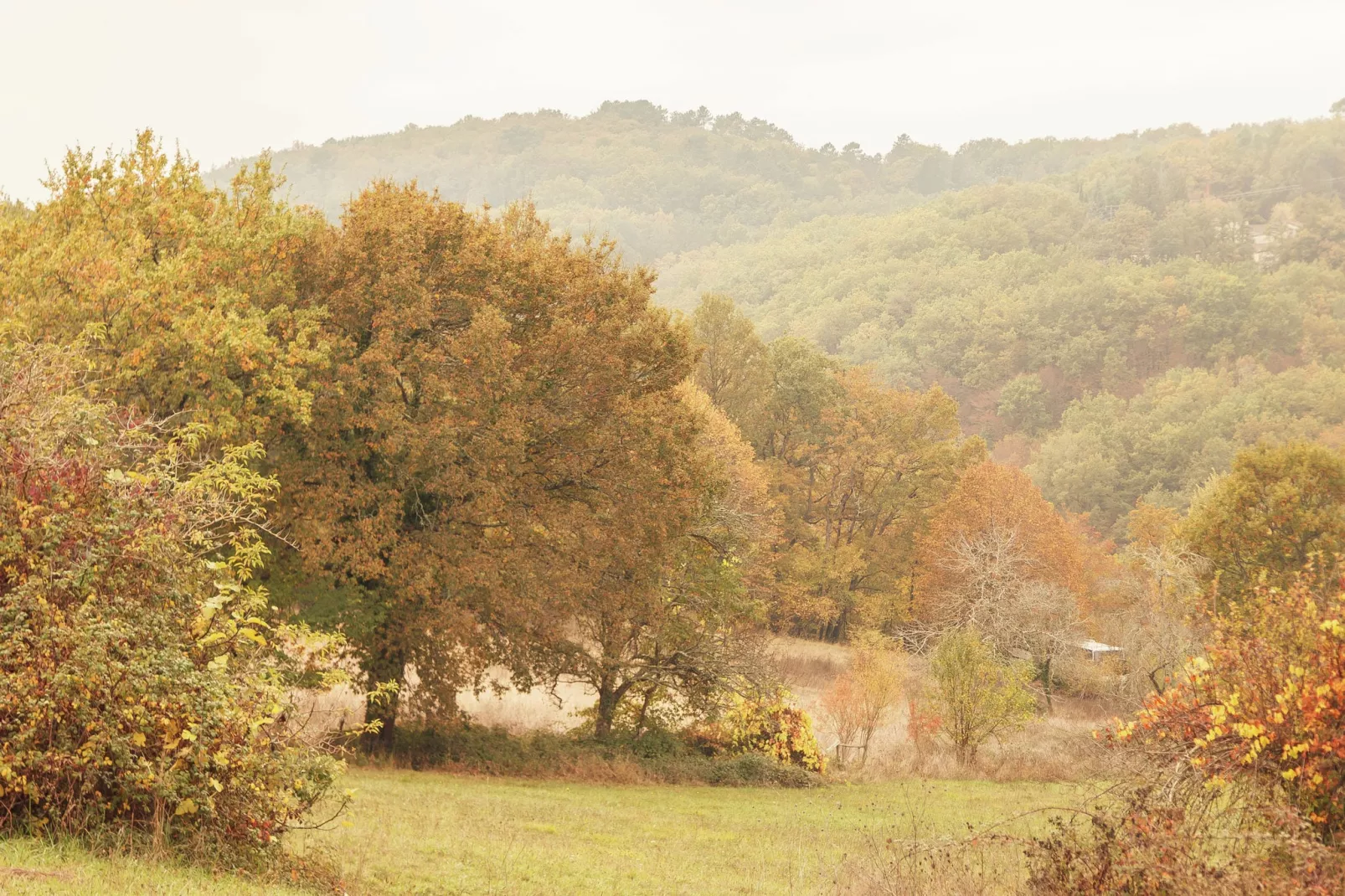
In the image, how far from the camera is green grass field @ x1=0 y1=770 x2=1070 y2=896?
8.25 m

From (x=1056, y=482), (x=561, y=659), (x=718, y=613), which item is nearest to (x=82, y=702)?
(x=561, y=659)

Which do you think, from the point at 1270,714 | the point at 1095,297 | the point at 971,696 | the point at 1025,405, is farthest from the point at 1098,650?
the point at 1095,297

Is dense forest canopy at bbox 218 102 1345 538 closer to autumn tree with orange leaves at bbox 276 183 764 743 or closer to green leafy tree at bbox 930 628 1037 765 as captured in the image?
green leafy tree at bbox 930 628 1037 765

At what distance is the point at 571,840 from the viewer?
53.5ft

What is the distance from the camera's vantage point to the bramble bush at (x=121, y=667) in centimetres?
856

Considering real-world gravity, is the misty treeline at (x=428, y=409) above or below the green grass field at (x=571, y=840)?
above

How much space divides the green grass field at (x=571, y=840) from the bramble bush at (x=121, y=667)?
62cm

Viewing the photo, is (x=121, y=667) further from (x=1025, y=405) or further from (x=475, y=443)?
(x=1025, y=405)

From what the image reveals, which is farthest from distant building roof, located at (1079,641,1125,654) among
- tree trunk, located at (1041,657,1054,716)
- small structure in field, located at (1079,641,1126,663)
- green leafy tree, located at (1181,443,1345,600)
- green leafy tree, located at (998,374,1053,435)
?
green leafy tree, located at (998,374,1053,435)

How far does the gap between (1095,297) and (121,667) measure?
12094 centimetres

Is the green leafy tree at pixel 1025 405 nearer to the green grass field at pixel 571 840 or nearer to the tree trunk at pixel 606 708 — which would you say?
the green grass field at pixel 571 840

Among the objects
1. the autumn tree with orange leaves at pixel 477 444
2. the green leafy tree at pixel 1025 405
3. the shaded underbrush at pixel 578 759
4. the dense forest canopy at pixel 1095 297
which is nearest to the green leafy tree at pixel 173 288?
the autumn tree with orange leaves at pixel 477 444

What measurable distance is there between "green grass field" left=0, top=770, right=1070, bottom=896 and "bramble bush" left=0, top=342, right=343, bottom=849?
0.62m

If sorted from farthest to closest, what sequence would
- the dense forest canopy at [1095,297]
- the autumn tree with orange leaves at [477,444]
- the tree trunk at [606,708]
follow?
the dense forest canopy at [1095,297] → the tree trunk at [606,708] → the autumn tree with orange leaves at [477,444]
